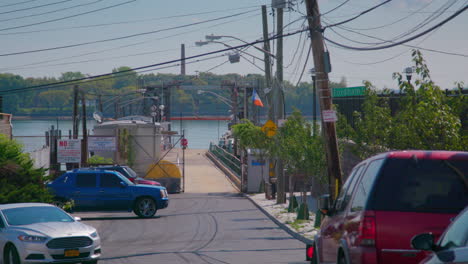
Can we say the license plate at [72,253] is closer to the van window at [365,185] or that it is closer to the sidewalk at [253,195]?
the sidewalk at [253,195]

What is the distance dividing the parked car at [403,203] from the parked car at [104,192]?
67.5 ft

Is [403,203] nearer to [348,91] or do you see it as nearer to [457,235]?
[457,235]

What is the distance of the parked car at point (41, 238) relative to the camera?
13633 millimetres

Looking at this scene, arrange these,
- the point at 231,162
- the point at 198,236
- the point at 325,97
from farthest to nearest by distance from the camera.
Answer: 1. the point at 231,162
2. the point at 198,236
3. the point at 325,97

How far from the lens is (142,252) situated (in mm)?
17656

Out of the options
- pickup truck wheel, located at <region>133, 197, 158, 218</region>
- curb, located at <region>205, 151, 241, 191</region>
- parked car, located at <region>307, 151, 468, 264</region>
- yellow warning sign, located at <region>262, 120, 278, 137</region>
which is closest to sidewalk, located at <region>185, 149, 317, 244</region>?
curb, located at <region>205, 151, 241, 191</region>

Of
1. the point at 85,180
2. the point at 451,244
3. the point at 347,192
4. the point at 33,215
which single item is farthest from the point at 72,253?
the point at 85,180

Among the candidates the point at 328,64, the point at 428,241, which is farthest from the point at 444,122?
the point at 428,241

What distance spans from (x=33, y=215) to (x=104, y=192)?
41.4 feet

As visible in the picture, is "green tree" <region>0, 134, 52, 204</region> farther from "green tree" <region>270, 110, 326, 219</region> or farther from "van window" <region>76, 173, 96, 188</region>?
"green tree" <region>270, 110, 326, 219</region>

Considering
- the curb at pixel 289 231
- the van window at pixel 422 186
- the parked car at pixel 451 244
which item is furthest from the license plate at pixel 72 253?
the parked car at pixel 451 244

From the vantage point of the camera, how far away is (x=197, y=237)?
21.5 metres

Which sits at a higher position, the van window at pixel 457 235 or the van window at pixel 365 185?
the van window at pixel 365 185

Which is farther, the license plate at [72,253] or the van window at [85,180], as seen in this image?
the van window at [85,180]
